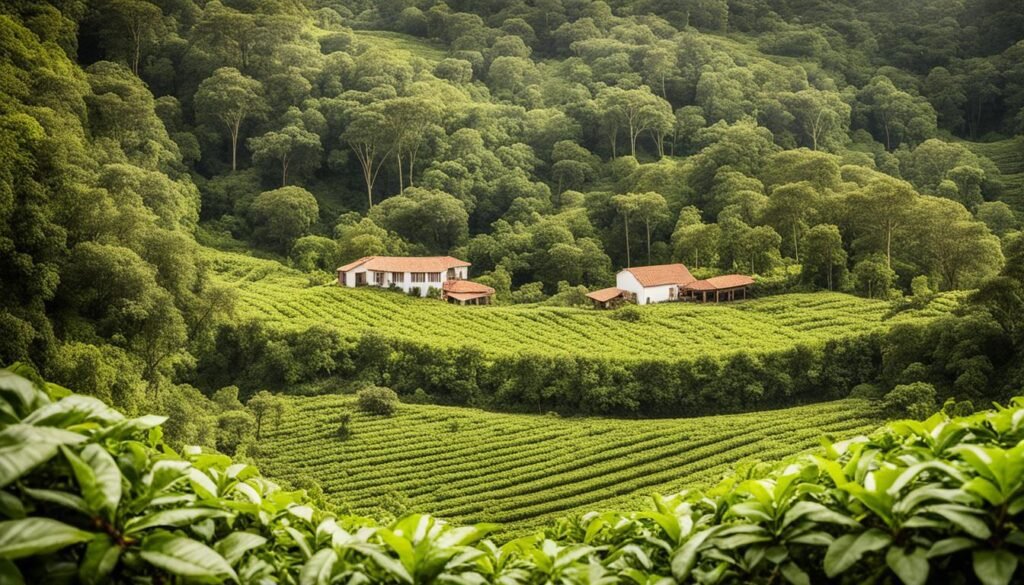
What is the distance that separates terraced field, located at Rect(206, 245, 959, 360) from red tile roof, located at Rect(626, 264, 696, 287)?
1365 millimetres

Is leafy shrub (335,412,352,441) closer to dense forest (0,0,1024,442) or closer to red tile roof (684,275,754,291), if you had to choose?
dense forest (0,0,1024,442)

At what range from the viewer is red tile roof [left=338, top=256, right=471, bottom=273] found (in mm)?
21578

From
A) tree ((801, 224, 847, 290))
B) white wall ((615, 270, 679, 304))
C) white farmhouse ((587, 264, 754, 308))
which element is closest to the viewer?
tree ((801, 224, 847, 290))

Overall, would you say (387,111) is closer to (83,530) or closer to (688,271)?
(688,271)

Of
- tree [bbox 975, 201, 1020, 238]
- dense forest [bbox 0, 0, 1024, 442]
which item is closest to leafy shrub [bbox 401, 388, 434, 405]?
dense forest [bbox 0, 0, 1024, 442]

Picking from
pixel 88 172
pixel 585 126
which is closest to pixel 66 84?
pixel 88 172

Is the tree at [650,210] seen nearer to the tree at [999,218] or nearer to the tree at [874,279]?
the tree at [874,279]

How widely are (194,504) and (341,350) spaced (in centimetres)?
1493

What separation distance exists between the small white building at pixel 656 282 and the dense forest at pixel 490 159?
1914 mm

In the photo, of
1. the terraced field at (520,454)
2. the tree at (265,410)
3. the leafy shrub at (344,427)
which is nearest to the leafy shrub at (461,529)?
the terraced field at (520,454)

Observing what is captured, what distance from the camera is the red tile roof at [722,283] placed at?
19.1 metres

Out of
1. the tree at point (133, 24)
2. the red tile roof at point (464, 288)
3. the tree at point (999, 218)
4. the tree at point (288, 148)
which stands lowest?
the red tile roof at point (464, 288)

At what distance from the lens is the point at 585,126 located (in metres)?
33.1

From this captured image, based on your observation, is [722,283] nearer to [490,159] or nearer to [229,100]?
[490,159]
